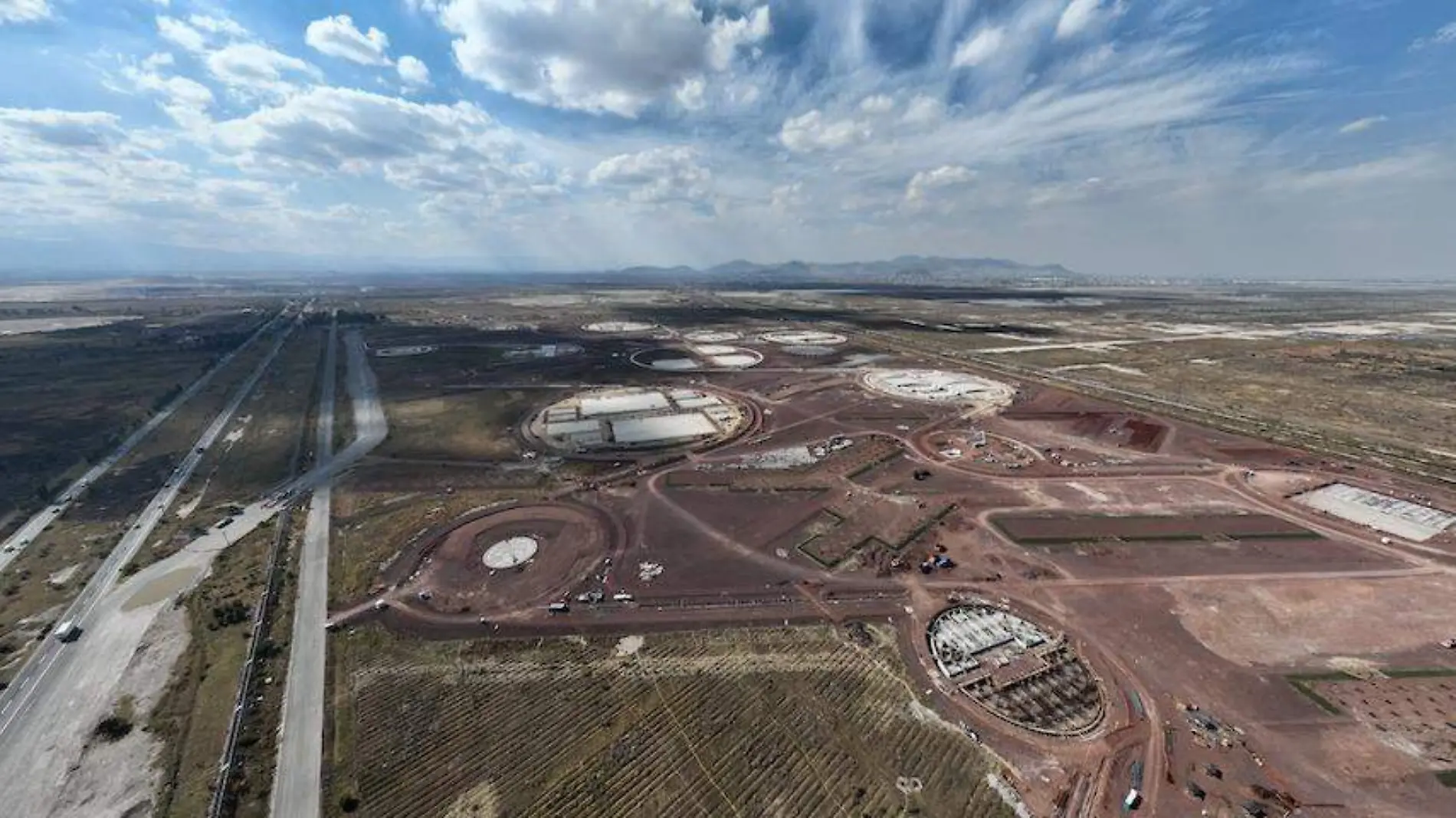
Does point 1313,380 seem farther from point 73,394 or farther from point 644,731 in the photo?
point 73,394

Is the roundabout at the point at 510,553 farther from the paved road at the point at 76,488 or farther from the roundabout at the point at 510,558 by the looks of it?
the paved road at the point at 76,488

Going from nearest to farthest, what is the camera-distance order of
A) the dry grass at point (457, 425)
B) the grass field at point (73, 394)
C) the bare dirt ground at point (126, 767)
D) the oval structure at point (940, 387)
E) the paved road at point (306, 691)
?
the bare dirt ground at point (126, 767) → the paved road at point (306, 691) → the grass field at point (73, 394) → the dry grass at point (457, 425) → the oval structure at point (940, 387)

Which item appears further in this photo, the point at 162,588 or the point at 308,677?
the point at 162,588

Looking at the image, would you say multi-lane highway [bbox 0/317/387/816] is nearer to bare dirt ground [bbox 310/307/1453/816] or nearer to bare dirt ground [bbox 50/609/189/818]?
bare dirt ground [bbox 50/609/189/818]

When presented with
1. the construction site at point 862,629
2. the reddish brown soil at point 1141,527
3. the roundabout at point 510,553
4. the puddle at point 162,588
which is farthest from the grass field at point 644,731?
the reddish brown soil at point 1141,527

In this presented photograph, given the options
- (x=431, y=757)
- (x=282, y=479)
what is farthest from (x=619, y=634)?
(x=282, y=479)

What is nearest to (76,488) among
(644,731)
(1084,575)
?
(644,731)
